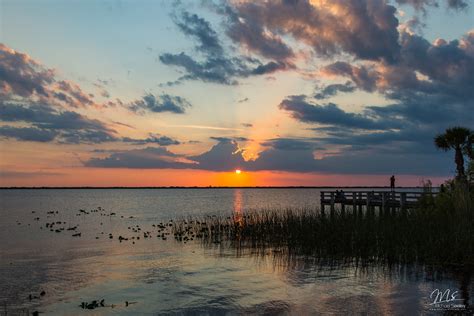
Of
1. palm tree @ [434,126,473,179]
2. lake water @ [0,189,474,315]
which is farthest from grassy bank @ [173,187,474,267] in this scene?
palm tree @ [434,126,473,179]

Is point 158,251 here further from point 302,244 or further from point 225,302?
point 225,302

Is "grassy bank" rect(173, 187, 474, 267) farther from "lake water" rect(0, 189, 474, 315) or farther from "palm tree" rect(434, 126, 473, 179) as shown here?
"palm tree" rect(434, 126, 473, 179)

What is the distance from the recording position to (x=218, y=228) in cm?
3494

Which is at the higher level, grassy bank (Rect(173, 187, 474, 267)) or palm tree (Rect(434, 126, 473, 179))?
palm tree (Rect(434, 126, 473, 179))

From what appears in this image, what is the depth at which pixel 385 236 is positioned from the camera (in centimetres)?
2111

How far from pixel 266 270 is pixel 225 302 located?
18.6ft

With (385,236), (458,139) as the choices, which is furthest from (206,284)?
(458,139)

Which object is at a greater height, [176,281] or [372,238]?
[372,238]

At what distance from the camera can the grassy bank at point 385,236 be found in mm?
18594

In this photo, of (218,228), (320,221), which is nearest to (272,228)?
(320,221)

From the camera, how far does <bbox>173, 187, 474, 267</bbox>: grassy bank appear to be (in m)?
18.6

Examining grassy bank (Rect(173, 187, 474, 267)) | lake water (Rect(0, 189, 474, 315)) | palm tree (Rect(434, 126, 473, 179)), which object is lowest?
lake water (Rect(0, 189, 474, 315))

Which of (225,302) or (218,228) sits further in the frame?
(218,228)

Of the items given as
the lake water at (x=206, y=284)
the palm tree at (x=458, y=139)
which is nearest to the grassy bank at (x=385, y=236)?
the lake water at (x=206, y=284)
